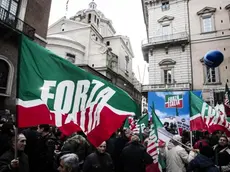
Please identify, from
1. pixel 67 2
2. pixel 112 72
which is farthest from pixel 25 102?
pixel 67 2

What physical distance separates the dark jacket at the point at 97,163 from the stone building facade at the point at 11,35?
995cm

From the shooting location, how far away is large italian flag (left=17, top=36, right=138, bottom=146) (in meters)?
2.51

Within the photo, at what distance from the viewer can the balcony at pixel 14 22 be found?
487 inches

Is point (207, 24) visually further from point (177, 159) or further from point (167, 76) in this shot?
point (177, 159)

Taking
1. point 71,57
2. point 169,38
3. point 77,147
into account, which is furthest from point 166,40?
point 77,147

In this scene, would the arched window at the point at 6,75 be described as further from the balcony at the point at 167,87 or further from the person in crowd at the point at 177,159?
the balcony at the point at 167,87

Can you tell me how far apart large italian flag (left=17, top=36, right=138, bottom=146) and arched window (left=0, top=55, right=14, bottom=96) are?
36.2 ft

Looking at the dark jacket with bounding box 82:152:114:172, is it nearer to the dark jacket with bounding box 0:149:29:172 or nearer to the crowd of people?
the crowd of people

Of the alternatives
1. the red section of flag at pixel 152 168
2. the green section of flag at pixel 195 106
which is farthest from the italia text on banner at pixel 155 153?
the green section of flag at pixel 195 106

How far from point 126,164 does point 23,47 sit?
3.37 meters

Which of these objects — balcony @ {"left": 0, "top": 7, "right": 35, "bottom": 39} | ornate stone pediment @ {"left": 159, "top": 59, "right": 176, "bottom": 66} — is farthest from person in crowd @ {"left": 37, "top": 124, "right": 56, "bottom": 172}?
ornate stone pediment @ {"left": 159, "top": 59, "right": 176, "bottom": 66}

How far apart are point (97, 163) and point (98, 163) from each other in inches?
0.7

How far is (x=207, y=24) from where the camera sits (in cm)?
2266

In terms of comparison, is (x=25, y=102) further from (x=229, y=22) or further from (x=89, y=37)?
(x=89, y=37)
